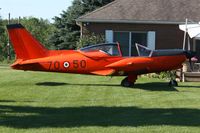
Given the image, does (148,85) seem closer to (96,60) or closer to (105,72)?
(105,72)

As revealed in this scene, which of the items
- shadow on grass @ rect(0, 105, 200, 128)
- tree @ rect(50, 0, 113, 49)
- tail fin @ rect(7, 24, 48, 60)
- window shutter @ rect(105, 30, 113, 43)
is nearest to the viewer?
shadow on grass @ rect(0, 105, 200, 128)

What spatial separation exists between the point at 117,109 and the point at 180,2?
1884cm

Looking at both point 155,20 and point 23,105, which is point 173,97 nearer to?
point 23,105

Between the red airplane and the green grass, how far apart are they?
486 millimetres

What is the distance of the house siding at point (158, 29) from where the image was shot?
2722cm

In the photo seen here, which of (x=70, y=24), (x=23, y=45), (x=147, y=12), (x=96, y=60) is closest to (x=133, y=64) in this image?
(x=96, y=60)

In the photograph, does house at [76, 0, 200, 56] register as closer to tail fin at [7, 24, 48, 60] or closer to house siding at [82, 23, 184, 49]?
house siding at [82, 23, 184, 49]

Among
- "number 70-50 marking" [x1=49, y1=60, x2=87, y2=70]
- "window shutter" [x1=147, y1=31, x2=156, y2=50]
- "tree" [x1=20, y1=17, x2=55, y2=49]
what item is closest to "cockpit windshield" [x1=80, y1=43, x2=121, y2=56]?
"number 70-50 marking" [x1=49, y1=60, x2=87, y2=70]

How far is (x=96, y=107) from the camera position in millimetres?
11344

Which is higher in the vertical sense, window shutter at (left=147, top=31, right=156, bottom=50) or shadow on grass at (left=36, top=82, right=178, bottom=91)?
window shutter at (left=147, top=31, right=156, bottom=50)

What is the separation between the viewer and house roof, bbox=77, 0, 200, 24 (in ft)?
88.5

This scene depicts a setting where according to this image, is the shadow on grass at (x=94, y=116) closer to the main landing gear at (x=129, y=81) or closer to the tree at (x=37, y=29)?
the main landing gear at (x=129, y=81)

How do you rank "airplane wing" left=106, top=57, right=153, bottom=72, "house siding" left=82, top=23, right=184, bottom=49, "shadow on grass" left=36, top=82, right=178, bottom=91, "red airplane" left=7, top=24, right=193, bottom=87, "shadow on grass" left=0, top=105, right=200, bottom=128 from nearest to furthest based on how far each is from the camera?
"shadow on grass" left=0, top=105, right=200, bottom=128, "shadow on grass" left=36, top=82, right=178, bottom=91, "airplane wing" left=106, top=57, right=153, bottom=72, "red airplane" left=7, top=24, right=193, bottom=87, "house siding" left=82, top=23, right=184, bottom=49

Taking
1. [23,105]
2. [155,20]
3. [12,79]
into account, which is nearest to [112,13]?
[155,20]
